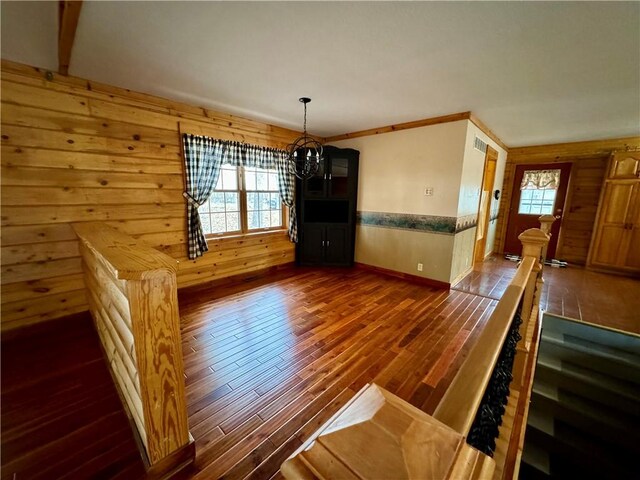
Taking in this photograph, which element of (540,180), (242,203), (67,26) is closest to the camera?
(67,26)

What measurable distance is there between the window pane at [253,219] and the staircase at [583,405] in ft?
13.1

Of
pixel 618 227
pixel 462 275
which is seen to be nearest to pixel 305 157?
pixel 462 275

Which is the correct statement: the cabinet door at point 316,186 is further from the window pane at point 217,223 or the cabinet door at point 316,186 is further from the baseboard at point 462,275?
the baseboard at point 462,275

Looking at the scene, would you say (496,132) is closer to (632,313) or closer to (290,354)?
(632,313)

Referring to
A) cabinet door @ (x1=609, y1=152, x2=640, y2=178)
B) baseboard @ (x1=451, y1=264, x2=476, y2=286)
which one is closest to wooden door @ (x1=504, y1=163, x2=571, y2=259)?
cabinet door @ (x1=609, y1=152, x2=640, y2=178)

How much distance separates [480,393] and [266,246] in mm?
3841

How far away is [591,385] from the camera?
8.61 ft

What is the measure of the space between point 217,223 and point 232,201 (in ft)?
1.29

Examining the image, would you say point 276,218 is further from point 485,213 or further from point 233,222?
point 485,213

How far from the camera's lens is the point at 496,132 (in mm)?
4285

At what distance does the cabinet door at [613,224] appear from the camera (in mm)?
4328

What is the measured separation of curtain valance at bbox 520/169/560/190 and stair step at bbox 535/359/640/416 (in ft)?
12.8

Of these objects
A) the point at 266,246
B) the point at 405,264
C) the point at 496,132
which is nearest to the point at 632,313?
the point at 405,264

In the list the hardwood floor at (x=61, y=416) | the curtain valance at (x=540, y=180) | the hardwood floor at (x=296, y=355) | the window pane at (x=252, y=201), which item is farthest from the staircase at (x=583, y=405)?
the window pane at (x=252, y=201)
